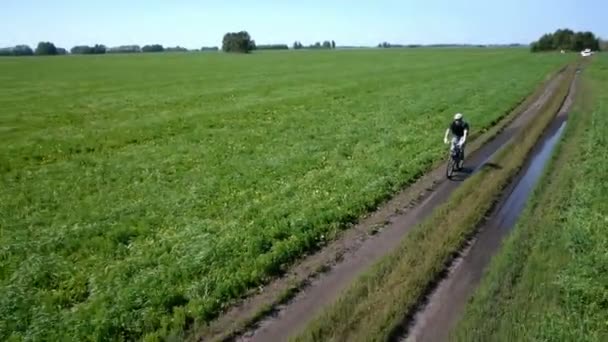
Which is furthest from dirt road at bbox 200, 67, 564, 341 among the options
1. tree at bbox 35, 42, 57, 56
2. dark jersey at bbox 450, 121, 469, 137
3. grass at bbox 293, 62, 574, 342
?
tree at bbox 35, 42, 57, 56

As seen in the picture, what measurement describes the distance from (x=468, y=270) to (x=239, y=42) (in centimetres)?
16767

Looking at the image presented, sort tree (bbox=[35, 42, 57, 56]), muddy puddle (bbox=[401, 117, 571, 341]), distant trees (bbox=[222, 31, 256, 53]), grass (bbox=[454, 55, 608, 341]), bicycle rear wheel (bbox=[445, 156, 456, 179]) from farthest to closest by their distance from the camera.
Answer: tree (bbox=[35, 42, 57, 56]) → distant trees (bbox=[222, 31, 256, 53]) → bicycle rear wheel (bbox=[445, 156, 456, 179]) → muddy puddle (bbox=[401, 117, 571, 341]) → grass (bbox=[454, 55, 608, 341])

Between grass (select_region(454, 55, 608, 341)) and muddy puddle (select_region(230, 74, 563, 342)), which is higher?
grass (select_region(454, 55, 608, 341))

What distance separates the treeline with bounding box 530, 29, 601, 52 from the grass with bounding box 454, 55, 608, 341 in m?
151

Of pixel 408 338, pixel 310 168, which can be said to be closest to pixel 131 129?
pixel 310 168

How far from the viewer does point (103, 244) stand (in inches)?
451

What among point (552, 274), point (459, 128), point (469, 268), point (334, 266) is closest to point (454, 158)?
point (459, 128)

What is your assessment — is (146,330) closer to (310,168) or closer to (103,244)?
(103,244)

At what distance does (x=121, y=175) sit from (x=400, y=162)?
31.3ft

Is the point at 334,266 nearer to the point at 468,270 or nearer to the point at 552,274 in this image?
the point at 468,270

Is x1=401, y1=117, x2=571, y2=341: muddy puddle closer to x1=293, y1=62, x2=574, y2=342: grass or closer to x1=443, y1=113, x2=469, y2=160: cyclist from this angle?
x1=293, y1=62, x2=574, y2=342: grass

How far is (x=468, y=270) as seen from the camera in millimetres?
9836

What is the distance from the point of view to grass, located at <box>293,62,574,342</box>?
25.9ft

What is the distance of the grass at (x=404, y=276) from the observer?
25.9ft
